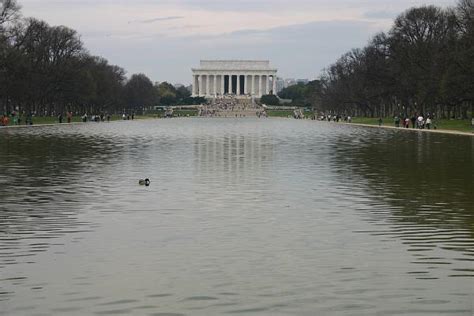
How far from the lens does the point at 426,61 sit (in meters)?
96.5

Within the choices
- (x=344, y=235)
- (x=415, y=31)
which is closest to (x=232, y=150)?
(x=344, y=235)

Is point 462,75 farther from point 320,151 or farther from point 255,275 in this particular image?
point 255,275

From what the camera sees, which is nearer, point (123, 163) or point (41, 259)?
point (41, 259)

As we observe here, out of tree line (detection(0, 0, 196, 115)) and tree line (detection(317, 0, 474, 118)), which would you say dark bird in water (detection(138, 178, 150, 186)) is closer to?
tree line (detection(317, 0, 474, 118))

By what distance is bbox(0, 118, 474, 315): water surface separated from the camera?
10570 mm

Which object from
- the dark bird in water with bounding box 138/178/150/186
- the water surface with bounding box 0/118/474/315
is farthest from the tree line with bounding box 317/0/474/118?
the dark bird in water with bounding box 138/178/150/186

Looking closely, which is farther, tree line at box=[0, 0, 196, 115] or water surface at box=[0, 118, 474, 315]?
tree line at box=[0, 0, 196, 115]

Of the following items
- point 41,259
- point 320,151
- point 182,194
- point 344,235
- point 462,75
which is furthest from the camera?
point 462,75

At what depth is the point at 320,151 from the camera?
42.4 m

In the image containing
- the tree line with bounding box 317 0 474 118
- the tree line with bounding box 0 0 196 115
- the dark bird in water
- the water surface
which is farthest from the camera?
the tree line with bounding box 0 0 196 115

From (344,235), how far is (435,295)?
14.8 ft

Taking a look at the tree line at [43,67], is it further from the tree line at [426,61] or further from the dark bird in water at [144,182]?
the dark bird in water at [144,182]

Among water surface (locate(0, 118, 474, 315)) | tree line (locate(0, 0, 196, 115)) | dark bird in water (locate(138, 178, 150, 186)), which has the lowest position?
water surface (locate(0, 118, 474, 315))

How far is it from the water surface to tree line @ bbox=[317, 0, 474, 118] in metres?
51.4
